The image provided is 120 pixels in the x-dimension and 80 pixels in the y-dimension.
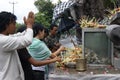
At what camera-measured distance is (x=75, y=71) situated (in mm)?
5637

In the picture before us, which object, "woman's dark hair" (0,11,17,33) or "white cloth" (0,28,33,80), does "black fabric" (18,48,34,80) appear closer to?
"white cloth" (0,28,33,80)

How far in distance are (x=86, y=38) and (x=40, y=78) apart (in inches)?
53.2

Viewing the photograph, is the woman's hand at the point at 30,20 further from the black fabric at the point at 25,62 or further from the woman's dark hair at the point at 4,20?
the black fabric at the point at 25,62

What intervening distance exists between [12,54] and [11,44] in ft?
0.50

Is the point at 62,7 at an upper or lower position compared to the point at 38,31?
upper

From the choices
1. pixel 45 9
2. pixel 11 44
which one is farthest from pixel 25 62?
pixel 45 9

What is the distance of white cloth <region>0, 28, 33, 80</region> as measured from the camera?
3.52 meters

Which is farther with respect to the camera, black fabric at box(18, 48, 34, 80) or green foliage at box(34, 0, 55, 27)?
green foliage at box(34, 0, 55, 27)

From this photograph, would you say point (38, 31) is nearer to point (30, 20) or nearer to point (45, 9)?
point (30, 20)

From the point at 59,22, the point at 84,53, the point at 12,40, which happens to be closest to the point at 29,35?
the point at 12,40

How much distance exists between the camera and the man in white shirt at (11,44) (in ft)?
11.6

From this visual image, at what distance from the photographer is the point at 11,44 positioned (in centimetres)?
352

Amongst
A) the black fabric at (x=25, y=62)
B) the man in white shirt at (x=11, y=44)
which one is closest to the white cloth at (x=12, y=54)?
the man in white shirt at (x=11, y=44)

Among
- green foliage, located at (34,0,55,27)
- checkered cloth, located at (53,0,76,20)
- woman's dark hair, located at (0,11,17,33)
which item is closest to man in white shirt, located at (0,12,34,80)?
woman's dark hair, located at (0,11,17,33)
